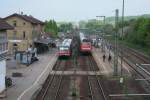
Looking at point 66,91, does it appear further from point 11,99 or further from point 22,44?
point 22,44

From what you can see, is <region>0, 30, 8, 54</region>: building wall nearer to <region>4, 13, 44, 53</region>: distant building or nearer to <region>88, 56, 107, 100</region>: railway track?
<region>88, 56, 107, 100</region>: railway track

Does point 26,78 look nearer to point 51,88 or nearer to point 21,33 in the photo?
point 51,88

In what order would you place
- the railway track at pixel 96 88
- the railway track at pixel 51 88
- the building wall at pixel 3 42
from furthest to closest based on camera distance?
the building wall at pixel 3 42 → the railway track at pixel 51 88 → the railway track at pixel 96 88

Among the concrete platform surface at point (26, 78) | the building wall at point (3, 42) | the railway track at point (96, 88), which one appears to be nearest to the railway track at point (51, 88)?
the concrete platform surface at point (26, 78)

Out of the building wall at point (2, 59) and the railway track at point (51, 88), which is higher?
the building wall at point (2, 59)

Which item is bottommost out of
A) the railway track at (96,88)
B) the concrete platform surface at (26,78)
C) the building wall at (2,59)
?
the railway track at (96,88)

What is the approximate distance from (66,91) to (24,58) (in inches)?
794

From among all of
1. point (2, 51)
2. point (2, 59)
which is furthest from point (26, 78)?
point (2, 59)

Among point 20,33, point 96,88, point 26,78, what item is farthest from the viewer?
point 20,33

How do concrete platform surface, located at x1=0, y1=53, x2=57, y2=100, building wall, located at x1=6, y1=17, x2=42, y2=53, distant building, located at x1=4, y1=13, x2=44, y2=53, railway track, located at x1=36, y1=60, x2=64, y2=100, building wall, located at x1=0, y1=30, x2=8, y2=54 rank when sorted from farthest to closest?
building wall, located at x1=6, y1=17, x2=42, y2=53 → distant building, located at x1=4, y1=13, x2=44, y2=53 → building wall, located at x1=0, y1=30, x2=8, y2=54 → concrete platform surface, located at x1=0, y1=53, x2=57, y2=100 → railway track, located at x1=36, y1=60, x2=64, y2=100

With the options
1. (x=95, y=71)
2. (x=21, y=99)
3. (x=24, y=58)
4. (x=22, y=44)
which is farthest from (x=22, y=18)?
(x=21, y=99)

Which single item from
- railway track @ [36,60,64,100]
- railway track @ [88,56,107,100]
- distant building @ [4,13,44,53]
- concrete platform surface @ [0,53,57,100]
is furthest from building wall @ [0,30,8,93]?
distant building @ [4,13,44,53]

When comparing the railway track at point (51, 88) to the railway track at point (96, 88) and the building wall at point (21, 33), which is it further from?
the building wall at point (21, 33)

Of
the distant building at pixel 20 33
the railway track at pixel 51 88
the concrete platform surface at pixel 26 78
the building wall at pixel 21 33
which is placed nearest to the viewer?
the railway track at pixel 51 88
